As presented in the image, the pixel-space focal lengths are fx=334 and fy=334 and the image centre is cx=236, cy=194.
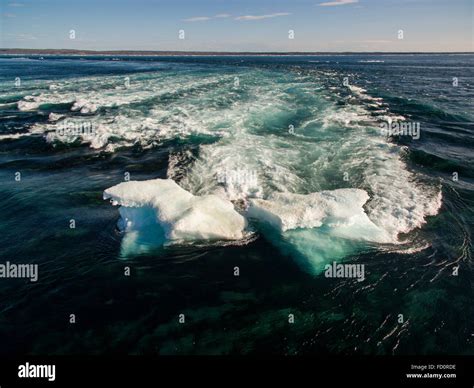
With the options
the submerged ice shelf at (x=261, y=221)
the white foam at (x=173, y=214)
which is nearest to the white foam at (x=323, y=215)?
the submerged ice shelf at (x=261, y=221)

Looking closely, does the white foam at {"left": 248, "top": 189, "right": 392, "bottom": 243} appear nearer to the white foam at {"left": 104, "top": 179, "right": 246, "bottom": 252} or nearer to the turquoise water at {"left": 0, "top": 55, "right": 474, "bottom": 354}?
the turquoise water at {"left": 0, "top": 55, "right": 474, "bottom": 354}

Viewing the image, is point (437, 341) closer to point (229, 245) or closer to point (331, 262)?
point (331, 262)

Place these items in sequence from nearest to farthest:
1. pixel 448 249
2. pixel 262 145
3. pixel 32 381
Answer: pixel 32 381, pixel 448 249, pixel 262 145

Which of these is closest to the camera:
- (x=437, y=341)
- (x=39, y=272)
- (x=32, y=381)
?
(x=32, y=381)

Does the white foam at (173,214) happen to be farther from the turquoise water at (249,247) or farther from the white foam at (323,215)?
the white foam at (323,215)

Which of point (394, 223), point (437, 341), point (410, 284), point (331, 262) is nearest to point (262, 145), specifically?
point (394, 223)

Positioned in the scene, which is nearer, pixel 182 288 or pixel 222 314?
pixel 222 314

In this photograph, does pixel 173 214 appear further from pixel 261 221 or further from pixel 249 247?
pixel 261 221

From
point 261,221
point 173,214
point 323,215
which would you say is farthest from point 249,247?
point 323,215
